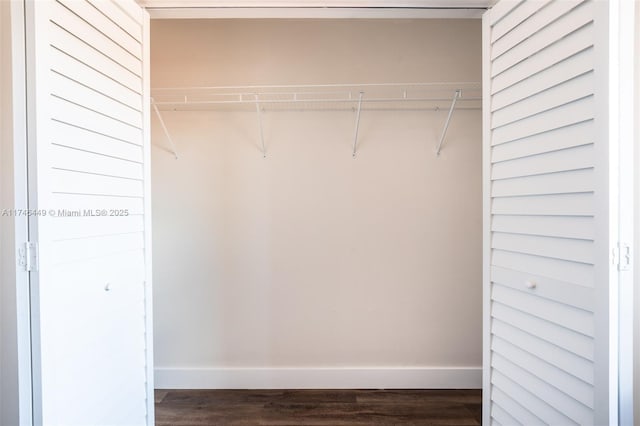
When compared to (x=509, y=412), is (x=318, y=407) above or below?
below

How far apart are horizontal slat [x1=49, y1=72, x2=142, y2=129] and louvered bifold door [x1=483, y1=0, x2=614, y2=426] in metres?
1.55

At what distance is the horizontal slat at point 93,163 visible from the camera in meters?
1.03

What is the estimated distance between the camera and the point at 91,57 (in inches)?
45.7

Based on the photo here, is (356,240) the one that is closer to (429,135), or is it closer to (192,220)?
(429,135)

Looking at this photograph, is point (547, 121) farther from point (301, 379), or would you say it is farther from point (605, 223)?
point (301, 379)

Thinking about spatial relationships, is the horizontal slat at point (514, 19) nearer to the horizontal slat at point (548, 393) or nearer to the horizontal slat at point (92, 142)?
the horizontal slat at point (548, 393)

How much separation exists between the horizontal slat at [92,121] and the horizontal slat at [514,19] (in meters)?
1.60

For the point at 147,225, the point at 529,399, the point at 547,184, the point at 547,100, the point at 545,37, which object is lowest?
the point at 529,399

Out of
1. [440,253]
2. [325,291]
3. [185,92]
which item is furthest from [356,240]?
[185,92]

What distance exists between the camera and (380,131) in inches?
88.6

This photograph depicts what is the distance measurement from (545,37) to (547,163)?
43cm

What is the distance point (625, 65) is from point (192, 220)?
2251mm

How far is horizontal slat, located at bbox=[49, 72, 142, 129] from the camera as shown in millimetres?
1026

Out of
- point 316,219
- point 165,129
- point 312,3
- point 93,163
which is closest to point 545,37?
point 312,3
